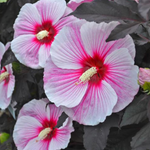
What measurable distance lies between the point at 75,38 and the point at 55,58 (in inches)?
3.1

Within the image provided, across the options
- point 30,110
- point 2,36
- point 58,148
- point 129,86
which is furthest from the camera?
point 2,36

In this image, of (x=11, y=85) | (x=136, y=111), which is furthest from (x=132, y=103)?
(x=11, y=85)

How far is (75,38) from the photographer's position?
2.49 ft

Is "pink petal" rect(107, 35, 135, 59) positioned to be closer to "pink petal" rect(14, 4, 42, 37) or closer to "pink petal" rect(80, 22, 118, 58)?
"pink petal" rect(80, 22, 118, 58)

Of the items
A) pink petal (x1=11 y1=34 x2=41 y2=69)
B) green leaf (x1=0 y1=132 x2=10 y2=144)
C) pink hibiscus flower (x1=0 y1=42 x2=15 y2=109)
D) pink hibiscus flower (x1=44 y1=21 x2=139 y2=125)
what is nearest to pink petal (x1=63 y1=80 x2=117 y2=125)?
pink hibiscus flower (x1=44 y1=21 x2=139 y2=125)

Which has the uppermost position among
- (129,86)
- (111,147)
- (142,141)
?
(129,86)

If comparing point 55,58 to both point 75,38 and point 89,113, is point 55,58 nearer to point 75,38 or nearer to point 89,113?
point 75,38

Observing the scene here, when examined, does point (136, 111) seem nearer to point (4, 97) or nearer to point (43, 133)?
point (43, 133)

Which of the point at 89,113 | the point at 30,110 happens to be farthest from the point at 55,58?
the point at 30,110

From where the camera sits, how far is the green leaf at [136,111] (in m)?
0.71

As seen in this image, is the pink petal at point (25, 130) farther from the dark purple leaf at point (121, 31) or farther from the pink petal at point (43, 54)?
the dark purple leaf at point (121, 31)

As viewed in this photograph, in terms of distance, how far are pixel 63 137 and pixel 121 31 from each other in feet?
1.29

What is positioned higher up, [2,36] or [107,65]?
[107,65]

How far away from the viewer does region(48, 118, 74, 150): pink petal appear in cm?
83
